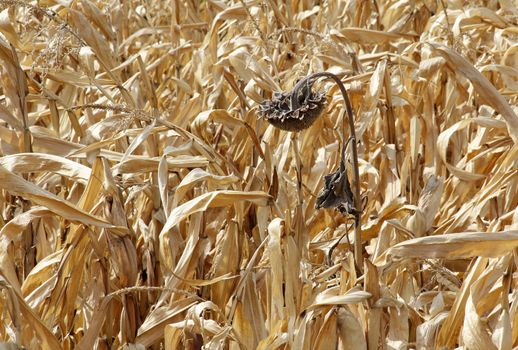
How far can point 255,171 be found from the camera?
71.2 inches

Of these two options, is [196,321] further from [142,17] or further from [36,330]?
[142,17]

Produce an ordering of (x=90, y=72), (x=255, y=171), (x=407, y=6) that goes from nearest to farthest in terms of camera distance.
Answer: (x=255, y=171) → (x=90, y=72) → (x=407, y=6)

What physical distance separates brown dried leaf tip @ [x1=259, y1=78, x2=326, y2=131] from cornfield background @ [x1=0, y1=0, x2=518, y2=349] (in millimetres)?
190

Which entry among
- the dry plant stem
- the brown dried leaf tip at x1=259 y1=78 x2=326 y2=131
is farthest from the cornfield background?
the brown dried leaf tip at x1=259 y1=78 x2=326 y2=131

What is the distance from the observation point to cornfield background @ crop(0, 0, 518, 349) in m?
1.35

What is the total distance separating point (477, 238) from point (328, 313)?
0.23m

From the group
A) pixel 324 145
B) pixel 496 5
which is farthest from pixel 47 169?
pixel 496 5

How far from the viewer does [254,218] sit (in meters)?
1.82

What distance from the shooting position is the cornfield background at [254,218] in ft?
4.43

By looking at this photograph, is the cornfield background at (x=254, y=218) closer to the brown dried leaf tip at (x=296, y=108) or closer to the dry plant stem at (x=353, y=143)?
the dry plant stem at (x=353, y=143)

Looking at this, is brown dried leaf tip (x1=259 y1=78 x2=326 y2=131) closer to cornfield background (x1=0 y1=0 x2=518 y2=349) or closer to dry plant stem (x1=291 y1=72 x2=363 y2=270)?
dry plant stem (x1=291 y1=72 x2=363 y2=270)

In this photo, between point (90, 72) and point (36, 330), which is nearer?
point (36, 330)

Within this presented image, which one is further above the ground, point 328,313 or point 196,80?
point 196,80

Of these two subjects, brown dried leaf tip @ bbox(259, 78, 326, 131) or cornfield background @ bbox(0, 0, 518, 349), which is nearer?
brown dried leaf tip @ bbox(259, 78, 326, 131)
